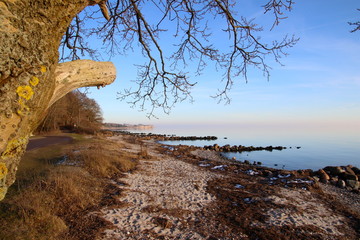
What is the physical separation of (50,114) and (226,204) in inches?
1228

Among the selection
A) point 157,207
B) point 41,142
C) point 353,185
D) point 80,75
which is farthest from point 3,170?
point 41,142

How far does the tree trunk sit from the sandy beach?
12.7 feet

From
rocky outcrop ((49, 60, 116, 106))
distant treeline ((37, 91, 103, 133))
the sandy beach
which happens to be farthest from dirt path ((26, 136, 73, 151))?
rocky outcrop ((49, 60, 116, 106))

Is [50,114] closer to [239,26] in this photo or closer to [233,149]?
[233,149]

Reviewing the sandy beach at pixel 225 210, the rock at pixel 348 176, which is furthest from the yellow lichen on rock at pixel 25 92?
the rock at pixel 348 176

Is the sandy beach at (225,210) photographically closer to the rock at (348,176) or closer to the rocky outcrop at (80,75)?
the rock at (348,176)

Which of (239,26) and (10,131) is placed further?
(239,26)

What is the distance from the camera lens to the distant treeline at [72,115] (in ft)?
104

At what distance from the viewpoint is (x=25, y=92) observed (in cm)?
146

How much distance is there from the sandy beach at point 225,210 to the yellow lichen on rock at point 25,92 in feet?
13.4

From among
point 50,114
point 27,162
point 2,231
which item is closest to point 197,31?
point 2,231

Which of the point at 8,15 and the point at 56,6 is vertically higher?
the point at 56,6

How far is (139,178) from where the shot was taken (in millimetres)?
9617

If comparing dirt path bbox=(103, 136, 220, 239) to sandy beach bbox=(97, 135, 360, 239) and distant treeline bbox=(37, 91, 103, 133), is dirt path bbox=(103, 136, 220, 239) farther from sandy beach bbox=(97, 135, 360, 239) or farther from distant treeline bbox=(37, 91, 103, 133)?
distant treeline bbox=(37, 91, 103, 133)
